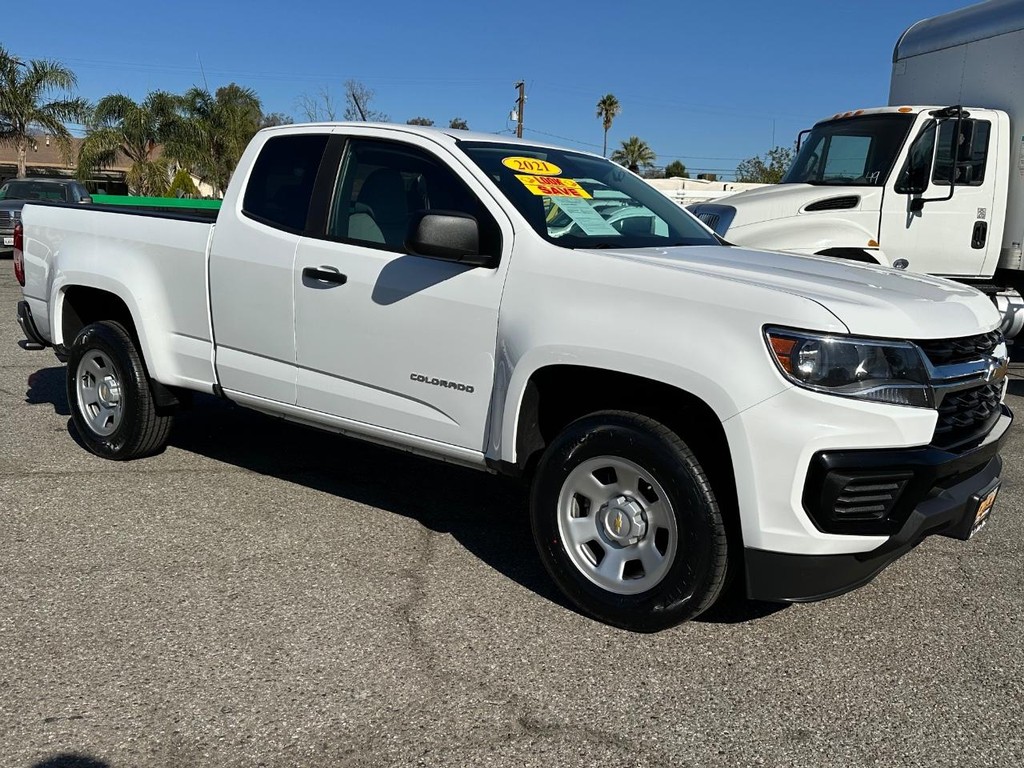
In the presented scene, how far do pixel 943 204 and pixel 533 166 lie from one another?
5.76 metres

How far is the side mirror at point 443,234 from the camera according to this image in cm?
379

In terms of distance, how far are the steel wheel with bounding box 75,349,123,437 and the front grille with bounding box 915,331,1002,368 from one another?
4.26 meters

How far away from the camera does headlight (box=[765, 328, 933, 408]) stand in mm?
3158

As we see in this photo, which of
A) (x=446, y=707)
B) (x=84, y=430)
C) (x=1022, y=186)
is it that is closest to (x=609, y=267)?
(x=446, y=707)

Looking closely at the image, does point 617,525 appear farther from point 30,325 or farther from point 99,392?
→ point 30,325

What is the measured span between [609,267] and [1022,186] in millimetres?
6894

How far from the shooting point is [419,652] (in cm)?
347

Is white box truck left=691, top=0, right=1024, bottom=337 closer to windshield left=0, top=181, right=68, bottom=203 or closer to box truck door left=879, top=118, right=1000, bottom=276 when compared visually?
box truck door left=879, top=118, right=1000, bottom=276

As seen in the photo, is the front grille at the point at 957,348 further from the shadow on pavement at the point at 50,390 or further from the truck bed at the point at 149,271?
the shadow on pavement at the point at 50,390

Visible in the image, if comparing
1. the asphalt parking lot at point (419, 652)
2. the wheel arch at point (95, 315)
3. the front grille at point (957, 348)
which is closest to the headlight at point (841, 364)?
the front grille at point (957, 348)

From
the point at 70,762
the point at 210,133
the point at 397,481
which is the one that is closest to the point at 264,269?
the point at 397,481

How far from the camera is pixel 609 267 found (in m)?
3.64

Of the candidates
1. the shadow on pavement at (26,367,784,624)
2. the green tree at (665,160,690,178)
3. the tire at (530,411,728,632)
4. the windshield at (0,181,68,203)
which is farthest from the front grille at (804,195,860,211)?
the green tree at (665,160,690,178)

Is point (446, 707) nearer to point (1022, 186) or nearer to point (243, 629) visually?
point (243, 629)
